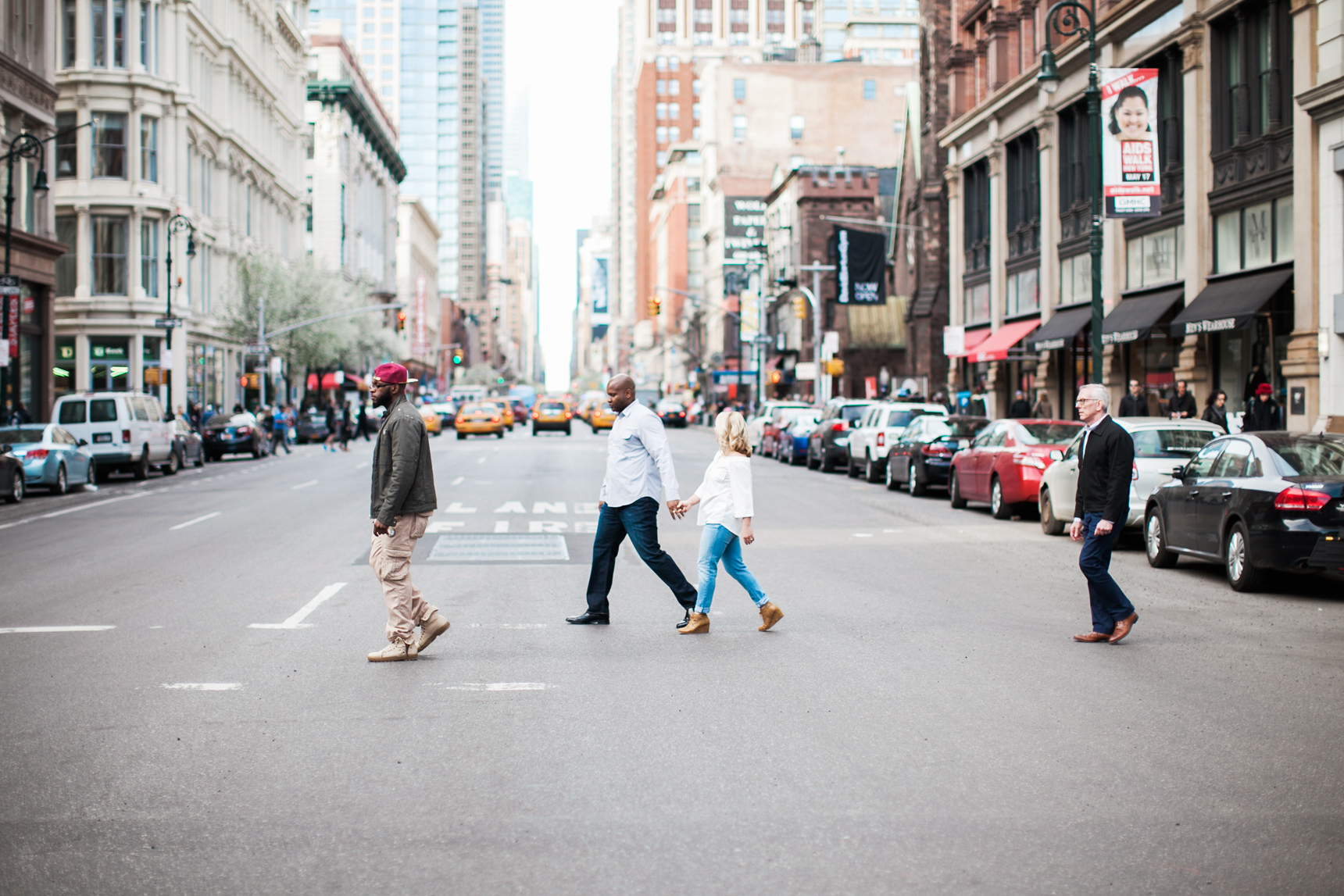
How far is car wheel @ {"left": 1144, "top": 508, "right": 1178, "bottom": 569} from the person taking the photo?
14695mm

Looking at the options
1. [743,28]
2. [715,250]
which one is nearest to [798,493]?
[715,250]

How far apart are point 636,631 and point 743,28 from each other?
16738cm

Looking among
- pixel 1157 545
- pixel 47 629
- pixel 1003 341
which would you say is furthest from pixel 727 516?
pixel 1003 341

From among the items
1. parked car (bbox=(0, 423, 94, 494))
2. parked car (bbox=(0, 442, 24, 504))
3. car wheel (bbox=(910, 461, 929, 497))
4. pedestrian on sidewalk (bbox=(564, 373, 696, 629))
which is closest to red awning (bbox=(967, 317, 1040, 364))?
car wheel (bbox=(910, 461, 929, 497))

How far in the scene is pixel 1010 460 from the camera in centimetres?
2070

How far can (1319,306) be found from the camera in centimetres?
2492

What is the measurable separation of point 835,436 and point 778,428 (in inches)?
326

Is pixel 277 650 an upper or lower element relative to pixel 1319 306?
lower

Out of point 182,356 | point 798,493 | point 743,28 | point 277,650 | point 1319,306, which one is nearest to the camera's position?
point 277,650

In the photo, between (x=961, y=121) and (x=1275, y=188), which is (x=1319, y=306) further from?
(x=961, y=121)

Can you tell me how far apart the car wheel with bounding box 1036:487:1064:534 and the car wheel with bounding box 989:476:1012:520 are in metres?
2.06

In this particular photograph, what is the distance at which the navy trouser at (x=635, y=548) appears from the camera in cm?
1031

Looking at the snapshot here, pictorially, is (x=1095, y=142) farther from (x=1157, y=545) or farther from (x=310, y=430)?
(x=310, y=430)

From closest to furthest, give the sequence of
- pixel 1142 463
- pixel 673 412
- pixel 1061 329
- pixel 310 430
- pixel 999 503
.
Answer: pixel 1142 463
pixel 999 503
pixel 1061 329
pixel 310 430
pixel 673 412
